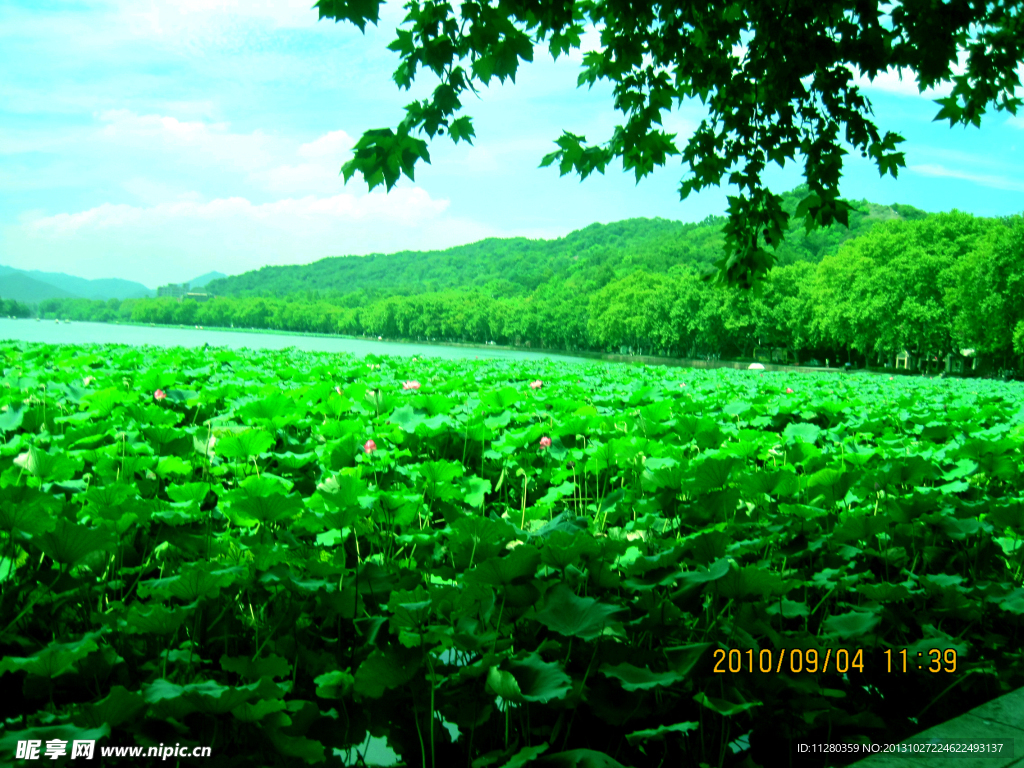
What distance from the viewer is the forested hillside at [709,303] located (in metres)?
35.2

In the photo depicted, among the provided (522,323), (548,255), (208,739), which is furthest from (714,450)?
(548,255)

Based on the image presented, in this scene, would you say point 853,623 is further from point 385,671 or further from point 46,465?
point 46,465

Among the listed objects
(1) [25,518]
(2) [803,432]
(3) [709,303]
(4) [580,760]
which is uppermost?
(3) [709,303]

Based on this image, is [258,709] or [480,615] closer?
[258,709]

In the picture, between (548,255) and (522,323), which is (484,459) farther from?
(548,255)

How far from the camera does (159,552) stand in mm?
2643

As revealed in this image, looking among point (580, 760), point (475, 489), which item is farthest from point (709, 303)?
point (580, 760)

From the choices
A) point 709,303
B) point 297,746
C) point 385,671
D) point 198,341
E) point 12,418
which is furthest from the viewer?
point 709,303

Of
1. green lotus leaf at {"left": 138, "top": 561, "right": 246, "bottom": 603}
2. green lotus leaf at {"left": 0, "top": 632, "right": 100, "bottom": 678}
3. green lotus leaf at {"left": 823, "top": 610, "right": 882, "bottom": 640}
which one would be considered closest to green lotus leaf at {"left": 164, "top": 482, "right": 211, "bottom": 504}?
green lotus leaf at {"left": 138, "top": 561, "right": 246, "bottom": 603}

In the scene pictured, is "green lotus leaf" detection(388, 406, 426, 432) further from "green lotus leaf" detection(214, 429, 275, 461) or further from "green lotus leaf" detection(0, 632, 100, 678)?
"green lotus leaf" detection(0, 632, 100, 678)

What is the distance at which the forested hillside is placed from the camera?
115 ft

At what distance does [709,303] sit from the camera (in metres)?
54.2

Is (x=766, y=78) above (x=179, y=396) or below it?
above

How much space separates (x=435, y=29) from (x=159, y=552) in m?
2.62
